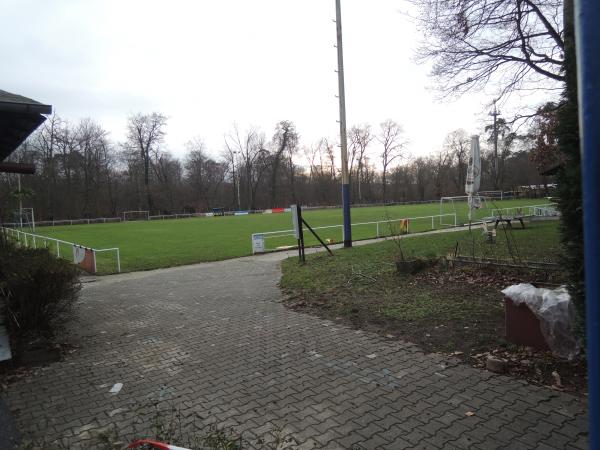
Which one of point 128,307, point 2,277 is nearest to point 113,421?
point 2,277

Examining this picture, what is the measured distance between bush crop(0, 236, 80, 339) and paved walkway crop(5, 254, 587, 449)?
2.20ft

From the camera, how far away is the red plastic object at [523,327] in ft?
14.8

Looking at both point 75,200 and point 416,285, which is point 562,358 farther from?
point 75,200

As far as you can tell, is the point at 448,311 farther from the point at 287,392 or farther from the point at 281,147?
→ the point at 281,147

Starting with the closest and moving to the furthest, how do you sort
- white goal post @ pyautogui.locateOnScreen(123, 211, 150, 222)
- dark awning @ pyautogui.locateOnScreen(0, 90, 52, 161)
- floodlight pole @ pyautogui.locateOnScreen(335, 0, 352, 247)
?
dark awning @ pyautogui.locateOnScreen(0, 90, 52, 161), floodlight pole @ pyautogui.locateOnScreen(335, 0, 352, 247), white goal post @ pyautogui.locateOnScreen(123, 211, 150, 222)

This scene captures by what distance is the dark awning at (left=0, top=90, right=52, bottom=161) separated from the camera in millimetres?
4695

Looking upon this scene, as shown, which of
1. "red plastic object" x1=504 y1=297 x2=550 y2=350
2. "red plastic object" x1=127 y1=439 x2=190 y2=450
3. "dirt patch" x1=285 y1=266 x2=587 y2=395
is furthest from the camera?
"red plastic object" x1=504 y1=297 x2=550 y2=350

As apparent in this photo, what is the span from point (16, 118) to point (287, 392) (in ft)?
16.4

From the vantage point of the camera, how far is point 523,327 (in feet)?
15.3

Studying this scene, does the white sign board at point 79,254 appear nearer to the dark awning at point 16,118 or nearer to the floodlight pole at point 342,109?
the dark awning at point 16,118

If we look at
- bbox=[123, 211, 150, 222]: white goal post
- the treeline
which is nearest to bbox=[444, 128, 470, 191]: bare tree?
the treeline

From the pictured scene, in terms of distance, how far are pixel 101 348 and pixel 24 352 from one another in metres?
0.92

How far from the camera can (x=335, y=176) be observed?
315 feet

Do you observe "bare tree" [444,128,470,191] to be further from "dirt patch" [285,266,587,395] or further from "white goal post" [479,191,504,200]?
"dirt patch" [285,266,587,395]
